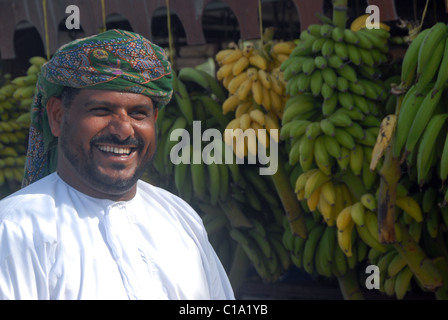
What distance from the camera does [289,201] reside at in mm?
3369

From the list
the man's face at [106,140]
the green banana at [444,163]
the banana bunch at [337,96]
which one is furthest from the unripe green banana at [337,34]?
the man's face at [106,140]

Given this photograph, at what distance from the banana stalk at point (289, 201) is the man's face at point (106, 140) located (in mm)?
1502

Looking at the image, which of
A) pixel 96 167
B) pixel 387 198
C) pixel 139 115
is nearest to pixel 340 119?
pixel 387 198

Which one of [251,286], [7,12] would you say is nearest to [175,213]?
[251,286]

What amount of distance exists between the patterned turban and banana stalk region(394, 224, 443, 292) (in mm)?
1470

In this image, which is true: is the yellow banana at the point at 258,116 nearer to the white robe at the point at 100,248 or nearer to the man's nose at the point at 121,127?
the white robe at the point at 100,248

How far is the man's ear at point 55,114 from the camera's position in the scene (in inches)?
78.0

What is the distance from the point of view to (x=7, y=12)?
14.8 feet

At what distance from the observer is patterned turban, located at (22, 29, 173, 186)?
1.85 meters

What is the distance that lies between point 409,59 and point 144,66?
1312mm

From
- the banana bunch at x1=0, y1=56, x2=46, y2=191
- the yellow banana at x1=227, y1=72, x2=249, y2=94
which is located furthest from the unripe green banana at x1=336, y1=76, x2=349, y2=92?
the banana bunch at x1=0, y1=56, x2=46, y2=191

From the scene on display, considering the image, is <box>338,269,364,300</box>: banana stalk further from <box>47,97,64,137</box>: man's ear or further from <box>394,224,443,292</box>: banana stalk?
<box>47,97,64,137</box>: man's ear

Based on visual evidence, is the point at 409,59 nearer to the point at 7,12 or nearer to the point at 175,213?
the point at 175,213

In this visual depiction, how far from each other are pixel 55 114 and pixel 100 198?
0.89 ft
